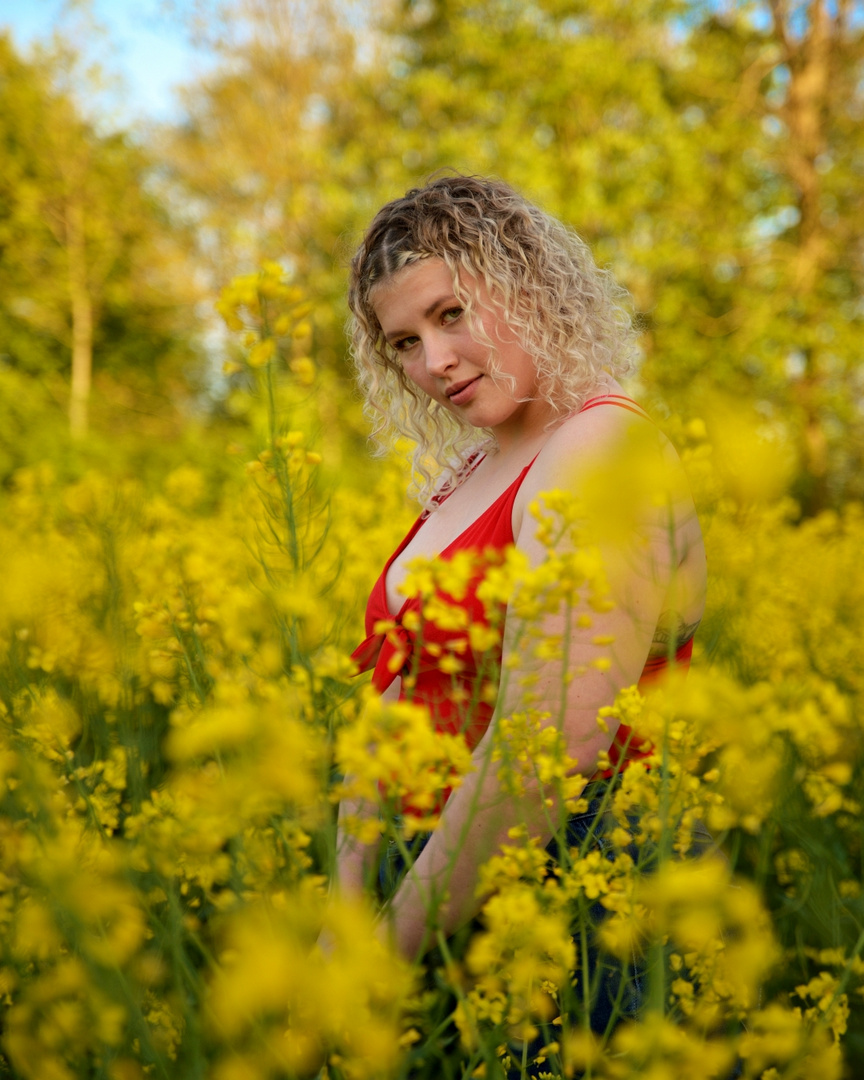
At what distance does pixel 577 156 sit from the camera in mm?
11055

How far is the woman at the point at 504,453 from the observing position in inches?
44.2

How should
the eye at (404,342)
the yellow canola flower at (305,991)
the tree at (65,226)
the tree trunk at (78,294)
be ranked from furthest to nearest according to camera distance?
the tree trunk at (78,294)
the tree at (65,226)
the eye at (404,342)
the yellow canola flower at (305,991)

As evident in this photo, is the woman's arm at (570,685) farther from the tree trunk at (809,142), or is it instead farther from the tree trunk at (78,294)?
the tree trunk at (78,294)

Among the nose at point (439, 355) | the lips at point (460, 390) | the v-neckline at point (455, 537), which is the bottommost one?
the v-neckline at point (455, 537)

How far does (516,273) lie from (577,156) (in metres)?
10.4

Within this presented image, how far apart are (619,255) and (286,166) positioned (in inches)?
190

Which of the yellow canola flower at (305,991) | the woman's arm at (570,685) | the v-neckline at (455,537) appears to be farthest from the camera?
the v-neckline at (455,537)

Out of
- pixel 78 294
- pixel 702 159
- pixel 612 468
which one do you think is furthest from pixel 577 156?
pixel 612 468

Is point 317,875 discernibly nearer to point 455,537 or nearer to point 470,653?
point 470,653

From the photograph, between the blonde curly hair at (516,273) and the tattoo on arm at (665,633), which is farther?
the blonde curly hair at (516,273)

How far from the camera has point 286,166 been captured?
1302cm

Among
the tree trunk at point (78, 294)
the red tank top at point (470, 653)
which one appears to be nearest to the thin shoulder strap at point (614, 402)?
the red tank top at point (470, 653)

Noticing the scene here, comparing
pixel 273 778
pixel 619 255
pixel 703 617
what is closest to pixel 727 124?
pixel 619 255

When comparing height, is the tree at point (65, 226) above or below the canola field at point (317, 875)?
above
